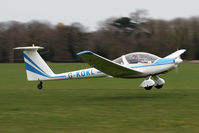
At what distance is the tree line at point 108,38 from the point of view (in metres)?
59.5

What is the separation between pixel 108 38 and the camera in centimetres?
6631

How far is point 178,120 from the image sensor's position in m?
9.00

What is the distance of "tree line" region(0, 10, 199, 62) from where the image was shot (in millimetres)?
59531

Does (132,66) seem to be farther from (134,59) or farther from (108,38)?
(108,38)

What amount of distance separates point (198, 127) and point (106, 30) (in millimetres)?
64034

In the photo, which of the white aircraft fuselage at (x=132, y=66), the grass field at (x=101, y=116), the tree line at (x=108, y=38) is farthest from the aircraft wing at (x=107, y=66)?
the tree line at (x=108, y=38)

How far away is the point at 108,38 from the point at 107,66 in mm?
52731

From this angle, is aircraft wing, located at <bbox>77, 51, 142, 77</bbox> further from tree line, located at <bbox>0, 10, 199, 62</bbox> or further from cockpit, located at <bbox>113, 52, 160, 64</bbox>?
tree line, located at <bbox>0, 10, 199, 62</bbox>

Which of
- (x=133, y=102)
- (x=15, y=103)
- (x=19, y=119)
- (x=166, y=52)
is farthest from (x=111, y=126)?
(x=166, y=52)

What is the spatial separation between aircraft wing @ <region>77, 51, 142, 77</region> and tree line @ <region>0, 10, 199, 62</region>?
41.5 metres

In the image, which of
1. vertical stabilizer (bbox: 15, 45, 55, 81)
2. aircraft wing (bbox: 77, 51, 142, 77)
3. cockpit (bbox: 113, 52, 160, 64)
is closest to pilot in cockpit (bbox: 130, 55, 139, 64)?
cockpit (bbox: 113, 52, 160, 64)

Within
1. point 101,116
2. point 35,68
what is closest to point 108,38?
point 35,68

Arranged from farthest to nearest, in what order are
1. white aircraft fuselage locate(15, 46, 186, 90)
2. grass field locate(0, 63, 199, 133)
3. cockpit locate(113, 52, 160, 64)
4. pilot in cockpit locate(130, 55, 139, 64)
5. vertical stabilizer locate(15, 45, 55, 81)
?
1. vertical stabilizer locate(15, 45, 55, 81)
2. pilot in cockpit locate(130, 55, 139, 64)
3. cockpit locate(113, 52, 160, 64)
4. white aircraft fuselage locate(15, 46, 186, 90)
5. grass field locate(0, 63, 199, 133)

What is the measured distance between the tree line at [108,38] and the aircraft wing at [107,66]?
41.5 metres
